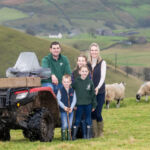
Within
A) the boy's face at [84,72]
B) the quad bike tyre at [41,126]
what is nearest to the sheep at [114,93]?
the boy's face at [84,72]

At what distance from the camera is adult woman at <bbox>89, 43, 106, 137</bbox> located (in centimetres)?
1016

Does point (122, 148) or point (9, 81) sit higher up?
point (9, 81)

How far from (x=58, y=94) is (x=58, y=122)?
741 mm

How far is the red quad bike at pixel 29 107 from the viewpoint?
838cm

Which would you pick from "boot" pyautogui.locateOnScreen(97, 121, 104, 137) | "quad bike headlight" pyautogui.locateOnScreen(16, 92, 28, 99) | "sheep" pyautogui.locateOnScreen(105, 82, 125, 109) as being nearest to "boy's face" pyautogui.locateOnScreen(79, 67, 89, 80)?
"boot" pyautogui.locateOnScreen(97, 121, 104, 137)

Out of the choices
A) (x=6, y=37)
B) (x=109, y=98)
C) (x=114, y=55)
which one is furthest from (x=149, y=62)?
(x=109, y=98)

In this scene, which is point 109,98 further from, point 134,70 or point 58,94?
point 134,70

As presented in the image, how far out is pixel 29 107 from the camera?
900 centimetres

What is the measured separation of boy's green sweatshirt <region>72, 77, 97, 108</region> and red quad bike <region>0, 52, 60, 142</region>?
0.61m

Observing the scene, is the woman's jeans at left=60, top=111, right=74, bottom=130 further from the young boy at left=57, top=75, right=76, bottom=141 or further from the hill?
the hill

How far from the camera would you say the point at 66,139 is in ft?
33.0

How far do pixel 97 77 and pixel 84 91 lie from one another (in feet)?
2.11

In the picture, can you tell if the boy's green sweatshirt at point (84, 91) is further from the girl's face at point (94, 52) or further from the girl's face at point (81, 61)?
the girl's face at point (94, 52)

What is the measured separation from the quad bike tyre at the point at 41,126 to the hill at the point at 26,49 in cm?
9609
